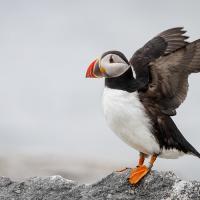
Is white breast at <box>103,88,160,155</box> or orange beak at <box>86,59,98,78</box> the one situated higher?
orange beak at <box>86,59,98,78</box>

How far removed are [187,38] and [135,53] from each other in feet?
1.79

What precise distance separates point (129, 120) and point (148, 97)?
0.35 m

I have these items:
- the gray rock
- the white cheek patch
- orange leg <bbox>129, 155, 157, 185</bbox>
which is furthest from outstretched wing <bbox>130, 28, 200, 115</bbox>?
the gray rock

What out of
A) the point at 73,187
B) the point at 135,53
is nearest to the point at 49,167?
the point at 135,53

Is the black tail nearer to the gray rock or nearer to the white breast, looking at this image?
the white breast

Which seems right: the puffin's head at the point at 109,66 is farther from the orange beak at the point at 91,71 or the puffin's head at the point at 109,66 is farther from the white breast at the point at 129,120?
the white breast at the point at 129,120

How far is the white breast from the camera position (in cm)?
638

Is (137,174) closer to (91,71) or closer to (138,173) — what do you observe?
(138,173)

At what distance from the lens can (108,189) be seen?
228 inches

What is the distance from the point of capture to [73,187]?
588cm

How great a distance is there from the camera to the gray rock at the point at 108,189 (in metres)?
5.60

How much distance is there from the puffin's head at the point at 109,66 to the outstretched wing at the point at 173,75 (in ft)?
1.12

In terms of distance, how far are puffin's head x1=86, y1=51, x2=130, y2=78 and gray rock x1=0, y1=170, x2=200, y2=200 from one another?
0.96m

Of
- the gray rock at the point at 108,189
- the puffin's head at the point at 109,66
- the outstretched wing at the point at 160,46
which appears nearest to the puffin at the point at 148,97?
the puffin's head at the point at 109,66
